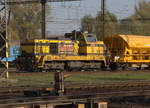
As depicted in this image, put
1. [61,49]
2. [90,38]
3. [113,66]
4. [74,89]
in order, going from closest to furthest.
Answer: [74,89] < [61,49] < [90,38] < [113,66]

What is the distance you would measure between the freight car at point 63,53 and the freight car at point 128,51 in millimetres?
1740

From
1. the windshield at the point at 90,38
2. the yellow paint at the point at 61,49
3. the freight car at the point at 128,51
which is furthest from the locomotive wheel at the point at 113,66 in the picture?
the windshield at the point at 90,38

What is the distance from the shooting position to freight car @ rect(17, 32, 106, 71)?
66.4 feet

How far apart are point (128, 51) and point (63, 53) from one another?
6.71m

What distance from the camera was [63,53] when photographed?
69.3ft

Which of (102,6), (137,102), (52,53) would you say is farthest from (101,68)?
(137,102)

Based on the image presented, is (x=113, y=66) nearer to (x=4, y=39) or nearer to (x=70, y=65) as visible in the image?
(x=70, y=65)

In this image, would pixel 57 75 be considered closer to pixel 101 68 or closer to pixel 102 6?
pixel 101 68

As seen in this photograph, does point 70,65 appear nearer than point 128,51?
Yes

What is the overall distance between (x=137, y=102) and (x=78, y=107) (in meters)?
3.27

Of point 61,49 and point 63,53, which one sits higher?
point 61,49

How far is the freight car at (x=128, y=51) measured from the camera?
23641mm

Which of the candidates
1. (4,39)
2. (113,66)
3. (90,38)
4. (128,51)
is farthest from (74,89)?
(128,51)

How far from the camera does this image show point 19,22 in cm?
6153
